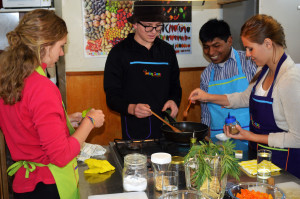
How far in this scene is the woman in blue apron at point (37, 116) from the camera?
1.36 meters

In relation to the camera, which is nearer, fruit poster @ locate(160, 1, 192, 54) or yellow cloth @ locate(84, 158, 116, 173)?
yellow cloth @ locate(84, 158, 116, 173)

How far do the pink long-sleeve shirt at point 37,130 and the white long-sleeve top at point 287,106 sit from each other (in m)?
1.09

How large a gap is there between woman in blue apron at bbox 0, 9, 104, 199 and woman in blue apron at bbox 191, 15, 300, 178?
3.18 feet

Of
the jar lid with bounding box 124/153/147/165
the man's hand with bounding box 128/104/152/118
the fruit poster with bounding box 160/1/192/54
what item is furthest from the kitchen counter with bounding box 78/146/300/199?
the fruit poster with bounding box 160/1/192/54

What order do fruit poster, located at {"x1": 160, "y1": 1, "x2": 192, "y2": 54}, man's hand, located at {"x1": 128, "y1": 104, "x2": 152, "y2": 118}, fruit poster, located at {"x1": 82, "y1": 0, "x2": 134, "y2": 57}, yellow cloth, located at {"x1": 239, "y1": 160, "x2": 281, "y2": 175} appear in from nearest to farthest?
1. yellow cloth, located at {"x1": 239, "y1": 160, "x2": 281, "y2": 175}
2. man's hand, located at {"x1": 128, "y1": 104, "x2": 152, "y2": 118}
3. fruit poster, located at {"x1": 82, "y1": 0, "x2": 134, "y2": 57}
4. fruit poster, located at {"x1": 160, "y1": 1, "x2": 192, "y2": 54}

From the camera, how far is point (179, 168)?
67.9 inches

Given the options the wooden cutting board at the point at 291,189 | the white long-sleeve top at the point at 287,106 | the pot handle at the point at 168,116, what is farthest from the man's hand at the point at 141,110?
the wooden cutting board at the point at 291,189

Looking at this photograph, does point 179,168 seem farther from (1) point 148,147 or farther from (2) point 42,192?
(2) point 42,192

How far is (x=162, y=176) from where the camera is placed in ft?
4.86

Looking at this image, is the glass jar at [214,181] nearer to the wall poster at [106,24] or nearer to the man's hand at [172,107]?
the man's hand at [172,107]

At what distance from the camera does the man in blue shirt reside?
9.02 ft

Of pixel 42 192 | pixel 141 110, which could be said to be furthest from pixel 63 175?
pixel 141 110

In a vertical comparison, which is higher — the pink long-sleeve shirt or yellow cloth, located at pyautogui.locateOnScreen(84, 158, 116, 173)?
the pink long-sleeve shirt

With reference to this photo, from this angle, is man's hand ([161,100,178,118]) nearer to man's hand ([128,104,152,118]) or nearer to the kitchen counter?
man's hand ([128,104,152,118])
